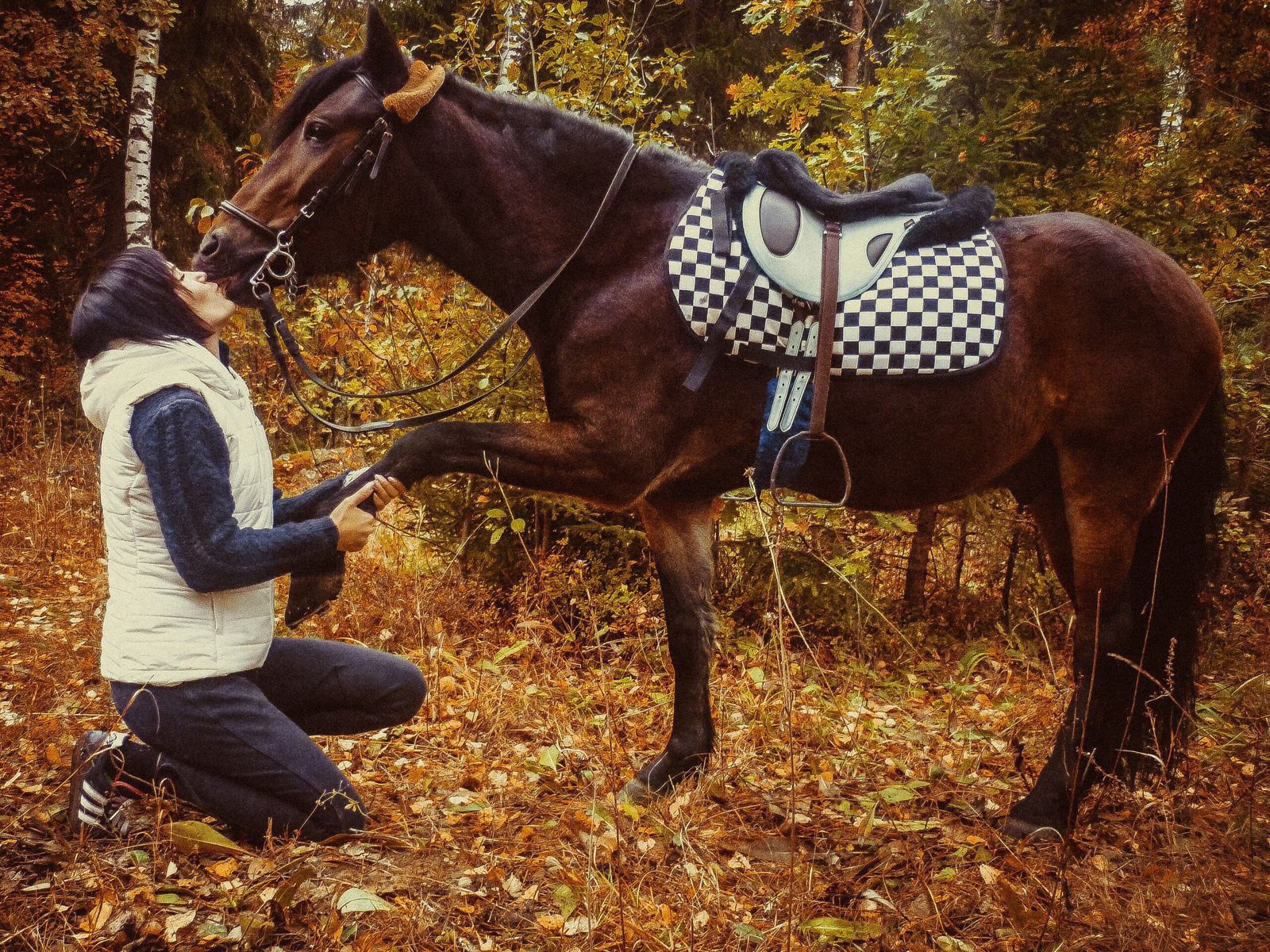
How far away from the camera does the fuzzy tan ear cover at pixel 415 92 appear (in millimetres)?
2707

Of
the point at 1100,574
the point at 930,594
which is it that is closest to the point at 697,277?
the point at 1100,574

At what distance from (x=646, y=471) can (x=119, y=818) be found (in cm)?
200

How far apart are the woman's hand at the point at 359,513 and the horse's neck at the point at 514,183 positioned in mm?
819

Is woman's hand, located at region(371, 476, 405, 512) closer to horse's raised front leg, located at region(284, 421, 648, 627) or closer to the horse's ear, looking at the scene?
horse's raised front leg, located at region(284, 421, 648, 627)

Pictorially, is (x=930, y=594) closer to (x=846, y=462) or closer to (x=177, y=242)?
(x=846, y=462)

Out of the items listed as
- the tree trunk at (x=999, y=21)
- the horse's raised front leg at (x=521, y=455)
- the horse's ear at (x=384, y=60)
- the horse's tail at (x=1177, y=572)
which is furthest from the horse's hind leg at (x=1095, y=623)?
the tree trunk at (x=999, y=21)

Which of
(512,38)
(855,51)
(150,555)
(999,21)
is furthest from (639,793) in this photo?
(855,51)

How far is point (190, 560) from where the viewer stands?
2.33 m

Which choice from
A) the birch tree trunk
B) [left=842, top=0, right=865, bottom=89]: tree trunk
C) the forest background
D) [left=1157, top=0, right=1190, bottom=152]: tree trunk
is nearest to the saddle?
the forest background

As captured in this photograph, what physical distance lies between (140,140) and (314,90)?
24.6ft

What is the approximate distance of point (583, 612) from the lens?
500cm

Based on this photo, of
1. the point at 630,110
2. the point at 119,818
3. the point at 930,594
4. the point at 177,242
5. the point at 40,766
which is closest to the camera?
the point at 119,818

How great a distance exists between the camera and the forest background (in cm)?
240

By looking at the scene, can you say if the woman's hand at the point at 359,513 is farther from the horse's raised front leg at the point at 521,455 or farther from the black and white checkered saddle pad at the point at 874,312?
the black and white checkered saddle pad at the point at 874,312
